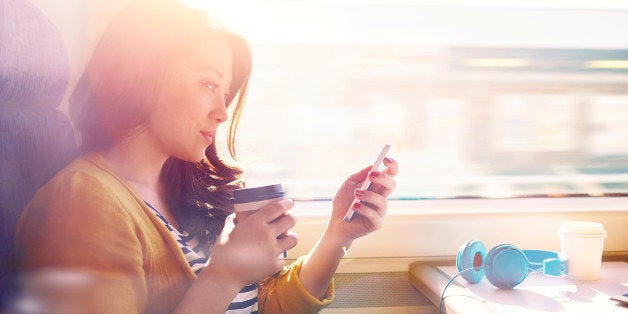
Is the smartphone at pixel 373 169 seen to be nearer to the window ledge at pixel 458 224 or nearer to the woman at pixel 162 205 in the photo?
the woman at pixel 162 205

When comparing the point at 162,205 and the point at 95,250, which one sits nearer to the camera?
the point at 95,250

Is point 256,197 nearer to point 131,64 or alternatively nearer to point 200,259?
point 200,259

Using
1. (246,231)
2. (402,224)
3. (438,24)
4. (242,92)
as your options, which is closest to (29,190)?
(246,231)

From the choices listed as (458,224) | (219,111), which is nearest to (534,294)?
(458,224)

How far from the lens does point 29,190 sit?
2.68ft

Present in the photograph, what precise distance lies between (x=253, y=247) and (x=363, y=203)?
264mm

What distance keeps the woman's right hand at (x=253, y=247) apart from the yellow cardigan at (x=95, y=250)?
0.08m

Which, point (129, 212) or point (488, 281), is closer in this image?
point (129, 212)

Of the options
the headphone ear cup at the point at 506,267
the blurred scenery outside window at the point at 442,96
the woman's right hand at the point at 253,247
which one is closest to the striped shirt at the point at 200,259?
the woman's right hand at the point at 253,247

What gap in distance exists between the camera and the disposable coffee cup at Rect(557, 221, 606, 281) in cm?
113

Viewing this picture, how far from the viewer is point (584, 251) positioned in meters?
1.13

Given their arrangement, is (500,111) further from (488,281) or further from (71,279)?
(71,279)

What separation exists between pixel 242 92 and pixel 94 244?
47cm

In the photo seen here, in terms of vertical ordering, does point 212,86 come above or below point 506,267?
above
